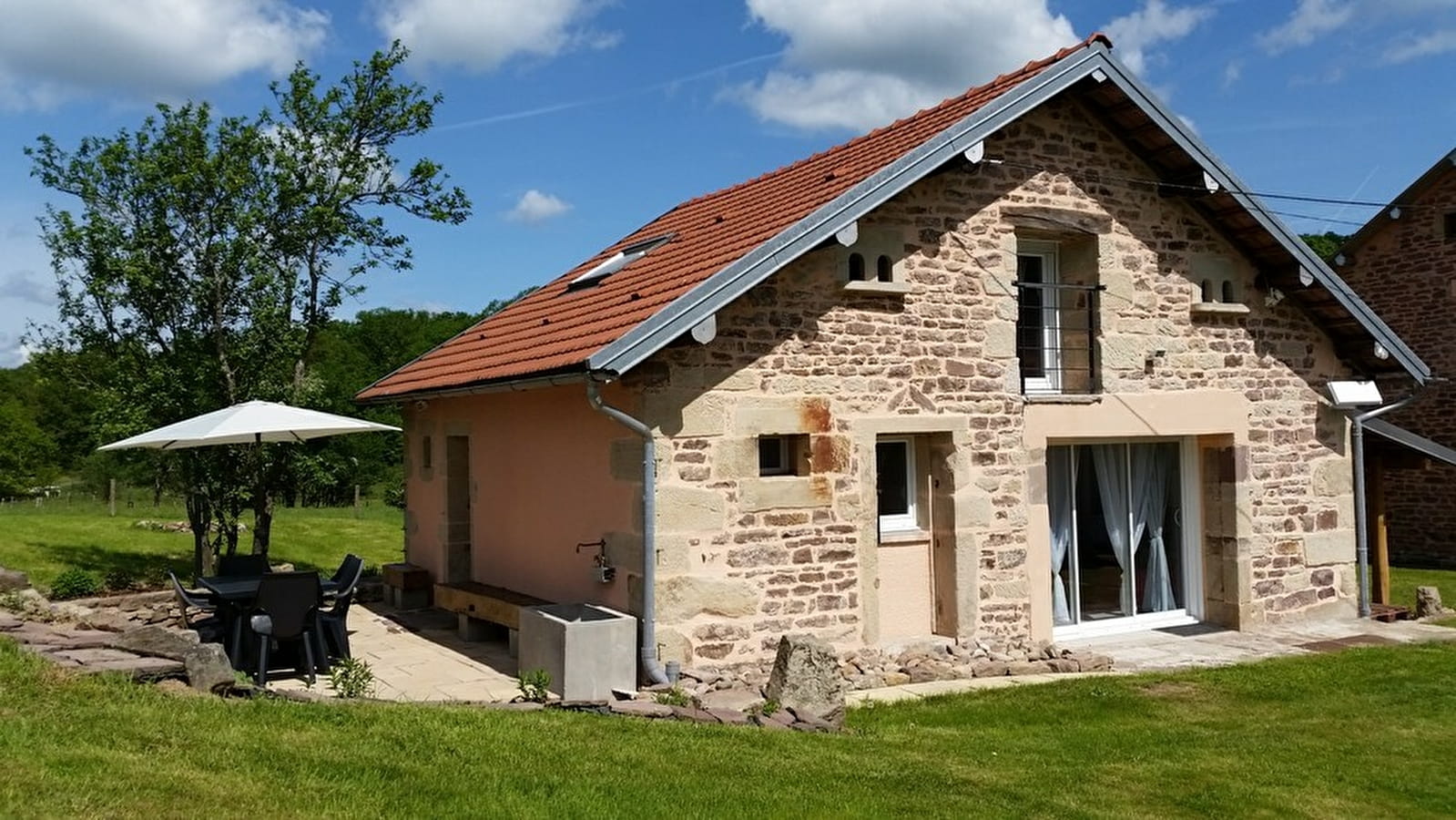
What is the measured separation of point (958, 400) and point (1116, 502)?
2597mm

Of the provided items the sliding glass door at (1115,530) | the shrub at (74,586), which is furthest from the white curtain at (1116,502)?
the shrub at (74,586)

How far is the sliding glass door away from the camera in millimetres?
11125

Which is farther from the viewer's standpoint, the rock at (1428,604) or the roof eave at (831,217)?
the rock at (1428,604)

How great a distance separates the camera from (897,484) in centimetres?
1027

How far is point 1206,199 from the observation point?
443 inches

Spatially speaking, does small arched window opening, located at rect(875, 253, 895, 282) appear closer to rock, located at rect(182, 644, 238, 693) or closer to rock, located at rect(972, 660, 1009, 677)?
rock, located at rect(972, 660, 1009, 677)

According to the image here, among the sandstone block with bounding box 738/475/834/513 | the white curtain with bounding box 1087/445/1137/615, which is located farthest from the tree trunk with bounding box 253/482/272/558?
the white curtain with bounding box 1087/445/1137/615

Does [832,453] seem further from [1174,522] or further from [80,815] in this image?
[80,815]

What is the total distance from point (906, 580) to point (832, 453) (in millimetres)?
1505

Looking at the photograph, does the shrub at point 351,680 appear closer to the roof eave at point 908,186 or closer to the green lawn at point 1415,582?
the roof eave at point 908,186

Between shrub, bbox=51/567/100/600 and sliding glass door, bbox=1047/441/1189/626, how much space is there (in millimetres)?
11598

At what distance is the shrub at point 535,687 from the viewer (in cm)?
774

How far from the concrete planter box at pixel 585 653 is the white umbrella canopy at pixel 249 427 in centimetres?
268

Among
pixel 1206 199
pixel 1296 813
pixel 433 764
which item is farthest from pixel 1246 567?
pixel 433 764
